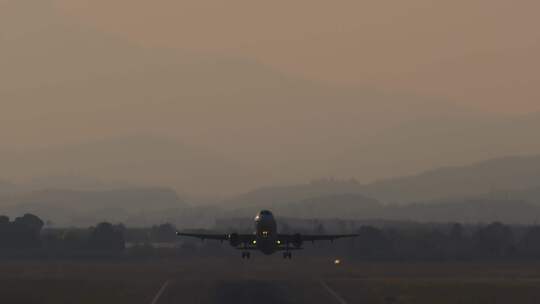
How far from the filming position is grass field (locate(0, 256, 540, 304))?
104 metres

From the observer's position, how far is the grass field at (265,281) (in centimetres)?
10419

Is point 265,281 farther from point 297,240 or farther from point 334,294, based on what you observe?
point 334,294

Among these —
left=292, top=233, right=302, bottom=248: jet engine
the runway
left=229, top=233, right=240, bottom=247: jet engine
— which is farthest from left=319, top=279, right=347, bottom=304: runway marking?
left=229, top=233, right=240, bottom=247: jet engine

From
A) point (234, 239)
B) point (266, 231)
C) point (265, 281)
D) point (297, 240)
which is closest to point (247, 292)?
point (266, 231)

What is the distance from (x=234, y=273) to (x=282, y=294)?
42880 mm

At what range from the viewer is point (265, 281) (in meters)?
131

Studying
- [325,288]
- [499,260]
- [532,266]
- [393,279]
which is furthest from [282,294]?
[499,260]

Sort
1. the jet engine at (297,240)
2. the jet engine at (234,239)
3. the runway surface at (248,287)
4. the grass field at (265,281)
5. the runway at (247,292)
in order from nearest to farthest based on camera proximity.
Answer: the runway at (247,292)
the runway surface at (248,287)
the grass field at (265,281)
the jet engine at (234,239)
the jet engine at (297,240)

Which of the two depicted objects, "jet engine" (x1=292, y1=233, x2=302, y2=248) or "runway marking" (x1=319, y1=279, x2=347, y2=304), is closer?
"runway marking" (x1=319, y1=279, x2=347, y2=304)

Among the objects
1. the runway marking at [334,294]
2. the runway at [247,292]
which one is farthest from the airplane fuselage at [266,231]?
the runway marking at [334,294]

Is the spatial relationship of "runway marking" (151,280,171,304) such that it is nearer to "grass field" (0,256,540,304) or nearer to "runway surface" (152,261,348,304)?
"runway surface" (152,261,348,304)

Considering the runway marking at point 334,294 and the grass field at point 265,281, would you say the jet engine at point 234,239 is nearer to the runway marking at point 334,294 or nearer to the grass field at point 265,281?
the grass field at point 265,281

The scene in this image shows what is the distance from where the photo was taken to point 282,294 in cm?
10762

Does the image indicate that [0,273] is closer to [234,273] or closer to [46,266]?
[46,266]
